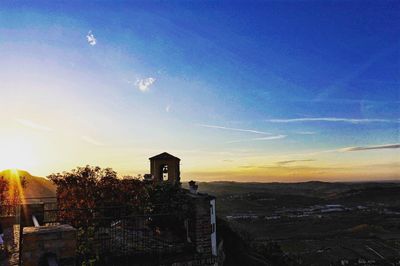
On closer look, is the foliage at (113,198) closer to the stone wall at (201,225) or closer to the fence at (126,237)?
the fence at (126,237)

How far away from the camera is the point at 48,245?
5.33 meters

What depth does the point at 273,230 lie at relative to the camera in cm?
8831

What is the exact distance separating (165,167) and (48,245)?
2179cm

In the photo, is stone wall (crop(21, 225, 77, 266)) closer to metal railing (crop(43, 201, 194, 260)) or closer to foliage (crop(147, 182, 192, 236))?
metal railing (crop(43, 201, 194, 260))

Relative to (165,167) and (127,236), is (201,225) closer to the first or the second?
(127,236)

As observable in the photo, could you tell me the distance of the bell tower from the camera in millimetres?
26922

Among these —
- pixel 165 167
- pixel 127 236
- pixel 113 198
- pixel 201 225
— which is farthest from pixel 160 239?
pixel 165 167

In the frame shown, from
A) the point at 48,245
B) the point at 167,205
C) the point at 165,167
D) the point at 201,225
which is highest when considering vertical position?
the point at 165,167

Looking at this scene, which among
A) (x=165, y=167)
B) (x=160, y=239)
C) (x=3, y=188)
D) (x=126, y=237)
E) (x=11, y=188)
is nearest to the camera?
(x=126, y=237)

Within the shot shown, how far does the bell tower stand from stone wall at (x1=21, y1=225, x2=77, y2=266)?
70.4 ft

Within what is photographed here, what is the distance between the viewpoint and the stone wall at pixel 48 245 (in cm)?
525

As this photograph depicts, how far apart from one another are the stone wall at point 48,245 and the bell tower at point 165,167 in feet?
70.4

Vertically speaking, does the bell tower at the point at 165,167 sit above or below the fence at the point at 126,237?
above

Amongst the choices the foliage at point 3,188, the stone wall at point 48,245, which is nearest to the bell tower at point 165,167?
the foliage at point 3,188
